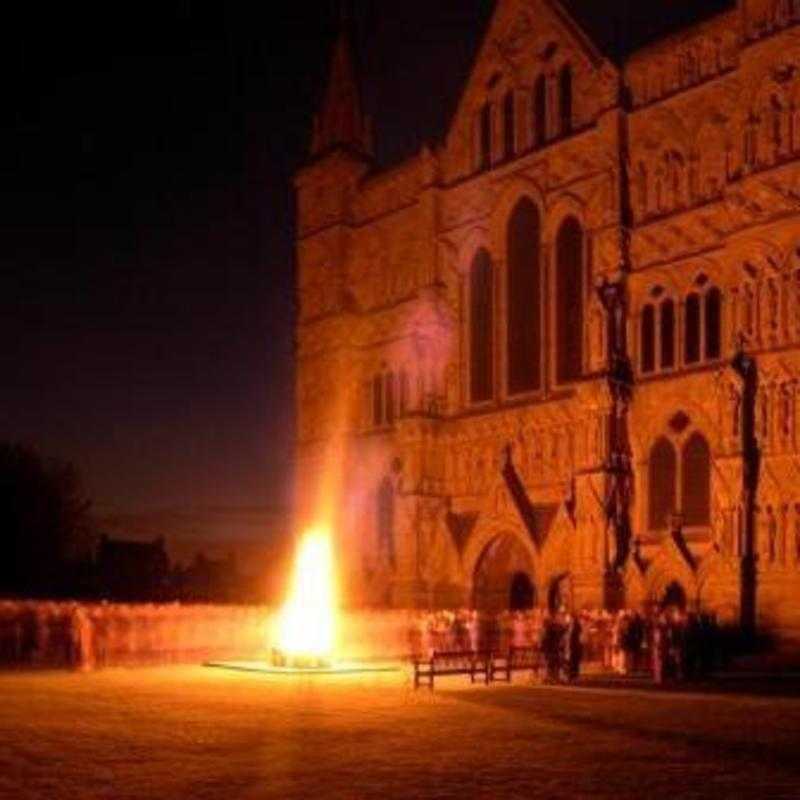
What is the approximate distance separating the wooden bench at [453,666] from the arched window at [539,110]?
19.5 metres

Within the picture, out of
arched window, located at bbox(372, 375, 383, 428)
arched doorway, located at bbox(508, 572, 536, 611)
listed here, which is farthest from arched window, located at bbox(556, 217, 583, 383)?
arched window, located at bbox(372, 375, 383, 428)

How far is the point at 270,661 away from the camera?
28.9 meters

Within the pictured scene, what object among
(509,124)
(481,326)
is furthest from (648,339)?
(509,124)

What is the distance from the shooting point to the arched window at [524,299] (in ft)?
132

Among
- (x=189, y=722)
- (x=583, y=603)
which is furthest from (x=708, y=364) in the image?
(x=189, y=722)

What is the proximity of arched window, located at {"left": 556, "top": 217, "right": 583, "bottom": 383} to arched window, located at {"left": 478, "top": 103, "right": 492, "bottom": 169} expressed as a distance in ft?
15.7

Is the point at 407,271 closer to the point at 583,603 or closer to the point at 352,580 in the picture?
the point at 352,580

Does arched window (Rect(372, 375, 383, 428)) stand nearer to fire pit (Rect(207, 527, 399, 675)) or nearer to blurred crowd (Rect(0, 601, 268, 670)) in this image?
fire pit (Rect(207, 527, 399, 675))

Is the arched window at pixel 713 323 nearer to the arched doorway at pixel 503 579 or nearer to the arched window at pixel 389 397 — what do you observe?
the arched doorway at pixel 503 579

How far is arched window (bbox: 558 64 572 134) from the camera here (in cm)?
4009

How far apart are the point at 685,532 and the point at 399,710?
17222mm

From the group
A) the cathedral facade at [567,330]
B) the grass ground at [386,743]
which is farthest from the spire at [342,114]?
the grass ground at [386,743]

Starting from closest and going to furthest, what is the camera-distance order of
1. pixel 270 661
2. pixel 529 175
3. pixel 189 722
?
pixel 189 722, pixel 270 661, pixel 529 175

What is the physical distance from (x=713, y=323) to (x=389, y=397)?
14097 mm
